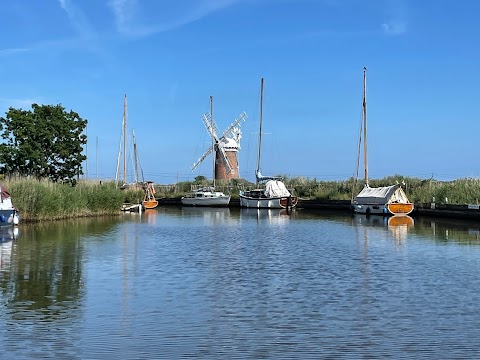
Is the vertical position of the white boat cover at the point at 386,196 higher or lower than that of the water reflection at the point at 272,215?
higher

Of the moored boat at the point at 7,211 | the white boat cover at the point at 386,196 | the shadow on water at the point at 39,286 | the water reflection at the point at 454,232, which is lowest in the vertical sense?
the shadow on water at the point at 39,286

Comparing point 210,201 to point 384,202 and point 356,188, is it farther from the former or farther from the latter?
point 384,202

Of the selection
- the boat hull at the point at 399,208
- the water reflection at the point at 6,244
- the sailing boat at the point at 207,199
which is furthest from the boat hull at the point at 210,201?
the water reflection at the point at 6,244

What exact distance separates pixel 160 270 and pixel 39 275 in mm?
3244

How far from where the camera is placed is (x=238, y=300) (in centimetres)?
1369

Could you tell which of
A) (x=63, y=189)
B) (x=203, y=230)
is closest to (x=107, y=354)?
(x=203, y=230)

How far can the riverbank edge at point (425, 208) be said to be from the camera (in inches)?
1630

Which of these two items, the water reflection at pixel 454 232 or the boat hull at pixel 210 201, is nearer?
the water reflection at pixel 454 232

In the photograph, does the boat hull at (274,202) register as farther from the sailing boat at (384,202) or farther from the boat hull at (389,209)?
the boat hull at (389,209)

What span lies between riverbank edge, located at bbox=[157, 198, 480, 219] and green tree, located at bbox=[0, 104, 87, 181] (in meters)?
23.3

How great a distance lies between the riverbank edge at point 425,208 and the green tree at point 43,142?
76.6 ft

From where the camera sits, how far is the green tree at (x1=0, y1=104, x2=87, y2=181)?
1839 inches

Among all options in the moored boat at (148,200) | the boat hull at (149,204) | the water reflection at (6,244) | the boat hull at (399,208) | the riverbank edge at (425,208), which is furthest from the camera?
the moored boat at (148,200)

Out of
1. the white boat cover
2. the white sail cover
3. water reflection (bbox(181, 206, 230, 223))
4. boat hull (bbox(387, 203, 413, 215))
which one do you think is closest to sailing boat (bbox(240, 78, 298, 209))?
the white sail cover
